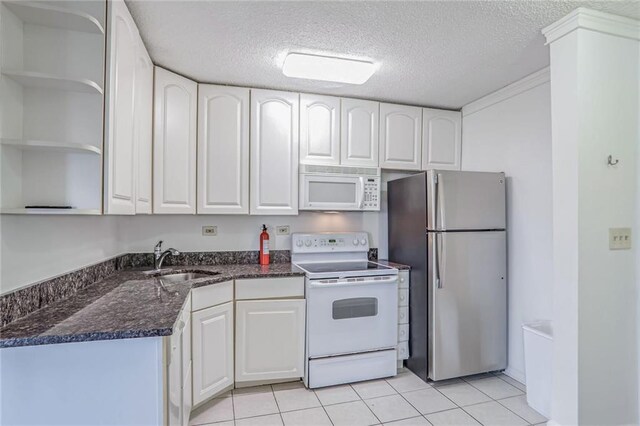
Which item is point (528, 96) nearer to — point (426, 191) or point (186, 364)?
point (426, 191)

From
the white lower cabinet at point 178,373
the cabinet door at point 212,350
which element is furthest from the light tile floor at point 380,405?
the white lower cabinet at point 178,373

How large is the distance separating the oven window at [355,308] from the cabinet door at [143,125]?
4.97 ft

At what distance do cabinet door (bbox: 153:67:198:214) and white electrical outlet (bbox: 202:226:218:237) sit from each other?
12.7 inches

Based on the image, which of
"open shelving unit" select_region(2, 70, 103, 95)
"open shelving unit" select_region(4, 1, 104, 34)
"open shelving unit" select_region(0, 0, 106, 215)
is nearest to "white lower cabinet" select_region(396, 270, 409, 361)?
"open shelving unit" select_region(0, 0, 106, 215)

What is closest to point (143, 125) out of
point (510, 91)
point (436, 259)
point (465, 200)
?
point (436, 259)

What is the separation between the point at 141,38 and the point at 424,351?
2.87 meters

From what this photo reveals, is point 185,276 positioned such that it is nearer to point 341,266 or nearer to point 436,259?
point 341,266

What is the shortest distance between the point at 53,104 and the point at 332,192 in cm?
193

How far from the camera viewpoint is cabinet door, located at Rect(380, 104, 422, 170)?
A: 3.03m

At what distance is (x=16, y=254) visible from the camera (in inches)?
51.8

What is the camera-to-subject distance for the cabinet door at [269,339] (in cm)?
238

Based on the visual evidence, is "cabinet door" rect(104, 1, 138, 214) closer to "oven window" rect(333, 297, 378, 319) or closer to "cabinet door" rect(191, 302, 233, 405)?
"cabinet door" rect(191, 302, 233, 405)

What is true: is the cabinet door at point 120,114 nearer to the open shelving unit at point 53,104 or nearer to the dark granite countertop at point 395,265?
the open shelving unit at point 53,104

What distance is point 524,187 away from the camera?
102 inches
